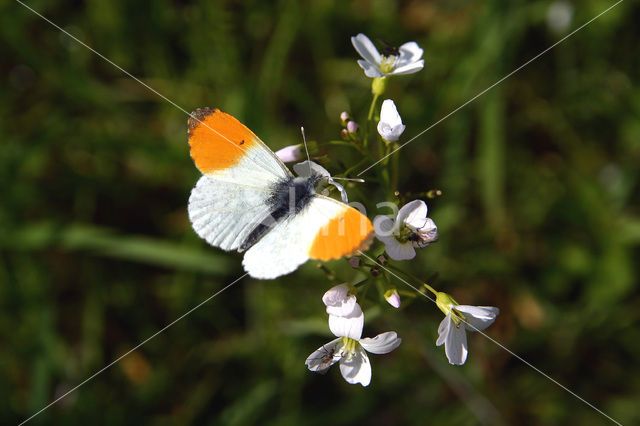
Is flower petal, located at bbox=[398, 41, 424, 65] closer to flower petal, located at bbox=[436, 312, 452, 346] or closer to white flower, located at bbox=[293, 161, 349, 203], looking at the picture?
white flower, located at bbox=[293, 161, 349, 203]

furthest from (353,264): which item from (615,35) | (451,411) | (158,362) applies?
(615,35)

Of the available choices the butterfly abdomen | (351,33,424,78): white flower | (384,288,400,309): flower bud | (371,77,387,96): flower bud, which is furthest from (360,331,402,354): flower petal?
(351,33,424,78): white flower

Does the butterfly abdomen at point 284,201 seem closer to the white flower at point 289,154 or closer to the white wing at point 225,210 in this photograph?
the white wing at point 225,210

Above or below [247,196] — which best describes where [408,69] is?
above

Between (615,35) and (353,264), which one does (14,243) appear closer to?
(353,264)

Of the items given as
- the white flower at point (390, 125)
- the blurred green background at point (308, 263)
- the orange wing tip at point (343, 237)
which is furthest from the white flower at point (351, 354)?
the blurred green background at point (308, 263)

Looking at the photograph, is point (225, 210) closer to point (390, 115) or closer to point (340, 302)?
point (340, 302)

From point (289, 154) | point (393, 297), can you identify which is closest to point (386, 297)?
point (393, 297)
